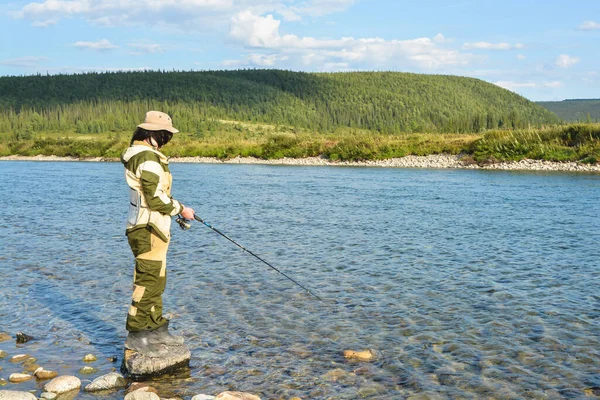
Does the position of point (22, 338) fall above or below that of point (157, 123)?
below

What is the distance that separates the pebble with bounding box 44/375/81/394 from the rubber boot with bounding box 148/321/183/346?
86 centimetres

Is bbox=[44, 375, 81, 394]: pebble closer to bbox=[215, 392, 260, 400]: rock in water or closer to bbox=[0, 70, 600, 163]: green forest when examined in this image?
bbox=[215, 392, 260, 400]: rock in water

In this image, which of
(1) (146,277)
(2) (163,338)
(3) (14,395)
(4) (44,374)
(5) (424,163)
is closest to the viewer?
(3) (14,395)

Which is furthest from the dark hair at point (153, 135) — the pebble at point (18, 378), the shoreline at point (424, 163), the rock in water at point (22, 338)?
the shoreline at point (424, 163)

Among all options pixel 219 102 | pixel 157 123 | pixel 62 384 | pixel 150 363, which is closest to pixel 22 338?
pixel 62 384

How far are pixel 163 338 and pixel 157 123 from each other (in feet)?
7.74

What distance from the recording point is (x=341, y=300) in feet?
30.0

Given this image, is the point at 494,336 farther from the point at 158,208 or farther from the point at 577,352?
the point at 158,208

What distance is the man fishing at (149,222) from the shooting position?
617 cm

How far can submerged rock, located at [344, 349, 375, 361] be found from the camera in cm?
678

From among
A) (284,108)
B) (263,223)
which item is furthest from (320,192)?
(284,108)

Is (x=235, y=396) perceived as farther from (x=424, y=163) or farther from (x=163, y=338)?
(x=424, y=163)

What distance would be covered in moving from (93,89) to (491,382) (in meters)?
184

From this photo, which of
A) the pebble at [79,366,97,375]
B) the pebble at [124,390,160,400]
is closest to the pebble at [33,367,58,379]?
the pebble at [79,366,97,375]
